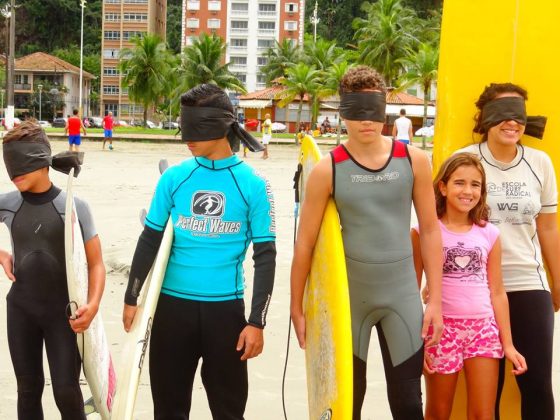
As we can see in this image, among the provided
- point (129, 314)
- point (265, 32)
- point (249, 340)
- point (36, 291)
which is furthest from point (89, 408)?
point (265, 32)

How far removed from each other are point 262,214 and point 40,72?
87.9 meters

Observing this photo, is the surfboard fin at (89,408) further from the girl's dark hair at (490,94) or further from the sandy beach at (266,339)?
the girl's dark hair at (490,94)

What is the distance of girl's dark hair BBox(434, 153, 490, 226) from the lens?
10.9 feet

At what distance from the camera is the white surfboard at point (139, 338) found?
9.25 feet

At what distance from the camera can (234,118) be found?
3227 mm

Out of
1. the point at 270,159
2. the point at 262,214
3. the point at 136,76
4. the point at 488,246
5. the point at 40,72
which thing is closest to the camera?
the point at 262,214

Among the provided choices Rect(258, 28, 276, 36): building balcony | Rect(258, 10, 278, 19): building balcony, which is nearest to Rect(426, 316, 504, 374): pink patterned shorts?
Rect(258, 28, 276, 36): building balcony

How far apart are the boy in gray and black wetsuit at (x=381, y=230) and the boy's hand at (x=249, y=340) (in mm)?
399

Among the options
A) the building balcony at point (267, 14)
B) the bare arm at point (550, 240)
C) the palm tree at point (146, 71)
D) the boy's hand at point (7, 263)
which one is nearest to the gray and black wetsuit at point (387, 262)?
the bare arm at point (550, 240)

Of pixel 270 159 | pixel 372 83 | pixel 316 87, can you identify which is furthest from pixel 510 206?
pixel 316 87

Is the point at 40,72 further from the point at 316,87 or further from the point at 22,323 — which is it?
the point at 22,323

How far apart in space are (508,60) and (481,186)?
3.16 feet

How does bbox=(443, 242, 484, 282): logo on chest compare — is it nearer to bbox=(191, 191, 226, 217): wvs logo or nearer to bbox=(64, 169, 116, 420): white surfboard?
bbox=(191, 191, 226, 217): wvs logo

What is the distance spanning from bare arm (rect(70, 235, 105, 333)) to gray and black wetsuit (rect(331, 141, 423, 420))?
3.68 ft
